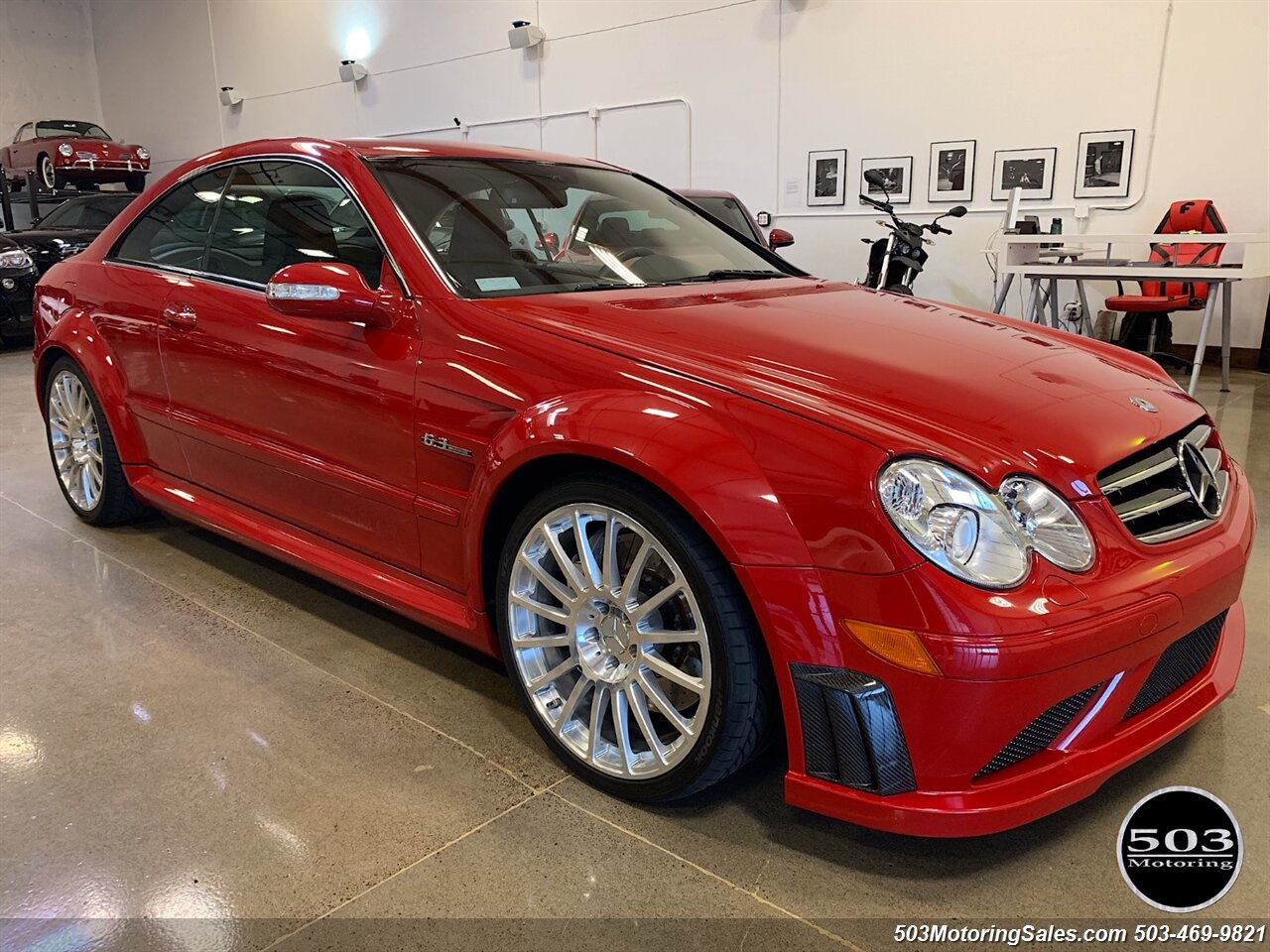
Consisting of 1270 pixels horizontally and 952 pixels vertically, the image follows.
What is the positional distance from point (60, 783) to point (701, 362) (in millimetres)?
1453

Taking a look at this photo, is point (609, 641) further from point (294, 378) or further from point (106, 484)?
point (106, 484)

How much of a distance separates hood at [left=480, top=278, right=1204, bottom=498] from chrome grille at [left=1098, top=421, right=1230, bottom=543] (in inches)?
1.2

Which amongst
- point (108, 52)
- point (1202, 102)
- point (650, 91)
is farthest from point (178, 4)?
point (1202, 102)

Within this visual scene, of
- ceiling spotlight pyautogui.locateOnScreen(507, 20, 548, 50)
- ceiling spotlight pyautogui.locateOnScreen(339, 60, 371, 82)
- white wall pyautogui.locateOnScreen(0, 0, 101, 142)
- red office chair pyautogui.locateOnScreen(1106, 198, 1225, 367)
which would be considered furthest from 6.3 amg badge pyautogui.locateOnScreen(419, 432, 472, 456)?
white wall pyautogui.locateOnScreen(0, 0, 101, 142)

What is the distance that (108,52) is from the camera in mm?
15859

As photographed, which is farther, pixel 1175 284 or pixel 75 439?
pixel 1175 284

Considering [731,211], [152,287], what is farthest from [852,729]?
[731,211]

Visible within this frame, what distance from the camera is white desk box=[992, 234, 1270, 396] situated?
5.13m

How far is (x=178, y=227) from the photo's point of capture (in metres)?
2.67

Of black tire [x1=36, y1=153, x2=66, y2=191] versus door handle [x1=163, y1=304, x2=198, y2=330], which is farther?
black tire [x1=36, y1=153, x2=66, y2=191]

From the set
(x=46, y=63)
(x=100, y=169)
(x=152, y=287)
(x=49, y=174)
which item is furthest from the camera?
(x=46, y=63)

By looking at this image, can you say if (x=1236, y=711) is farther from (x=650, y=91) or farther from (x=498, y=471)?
(x=650, y=91)

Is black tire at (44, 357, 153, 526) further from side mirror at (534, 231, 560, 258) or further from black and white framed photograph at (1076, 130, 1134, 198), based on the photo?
black and white framed photograph at (1076, 130, 1134, 198)

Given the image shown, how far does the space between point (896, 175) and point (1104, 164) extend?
1.60 metres
